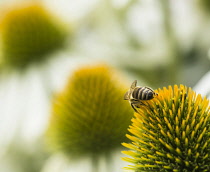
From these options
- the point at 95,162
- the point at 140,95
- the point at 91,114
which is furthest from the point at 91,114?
the point at 140,95

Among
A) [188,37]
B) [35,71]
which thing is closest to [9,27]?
[35,71]

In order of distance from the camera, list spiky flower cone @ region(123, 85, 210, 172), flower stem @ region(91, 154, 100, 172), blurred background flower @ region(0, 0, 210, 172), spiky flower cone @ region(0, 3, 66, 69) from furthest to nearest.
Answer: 1. spiky flower cone @ region(0, 3, 66, 69)
2. blurred background flower @ region(0, 0, 210, 172)
3. flower stem @ region(91, 154, 100, 172)
4. spiky flower cone @ region(123, 85, 210, 172)

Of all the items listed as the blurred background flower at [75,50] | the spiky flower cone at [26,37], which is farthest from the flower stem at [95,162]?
the spiky flower cone at [26,37]

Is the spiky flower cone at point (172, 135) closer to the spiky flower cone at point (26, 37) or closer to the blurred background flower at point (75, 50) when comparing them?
the blurred background flower at point (75, 50)

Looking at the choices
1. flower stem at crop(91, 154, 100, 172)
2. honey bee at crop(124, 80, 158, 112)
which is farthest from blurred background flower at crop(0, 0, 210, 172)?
honey bee at crop(124, 80, 158, 112)

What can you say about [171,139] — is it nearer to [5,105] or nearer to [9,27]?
[5,105]

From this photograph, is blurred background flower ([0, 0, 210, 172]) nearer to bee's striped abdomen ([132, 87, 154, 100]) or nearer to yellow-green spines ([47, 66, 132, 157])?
yellow-green spines ([47, 66, 132, 157])
